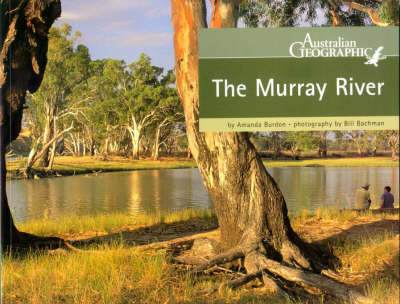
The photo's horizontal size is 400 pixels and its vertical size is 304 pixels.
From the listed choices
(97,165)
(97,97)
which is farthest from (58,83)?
(97,165)

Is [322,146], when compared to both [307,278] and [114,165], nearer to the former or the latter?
[114,165]

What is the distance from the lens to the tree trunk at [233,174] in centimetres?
575

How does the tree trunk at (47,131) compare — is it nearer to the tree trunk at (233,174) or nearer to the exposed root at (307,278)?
the tree trunk at (233,174)

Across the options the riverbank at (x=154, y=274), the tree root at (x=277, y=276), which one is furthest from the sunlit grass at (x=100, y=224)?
the tree root at (x=277, y=276)

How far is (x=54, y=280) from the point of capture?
193 inches

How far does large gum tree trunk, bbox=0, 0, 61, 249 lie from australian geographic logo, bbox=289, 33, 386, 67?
4786mm

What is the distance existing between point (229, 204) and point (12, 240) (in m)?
3.68

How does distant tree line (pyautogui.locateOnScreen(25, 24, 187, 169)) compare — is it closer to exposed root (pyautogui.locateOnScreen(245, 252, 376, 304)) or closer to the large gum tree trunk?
the large gum tree trunk

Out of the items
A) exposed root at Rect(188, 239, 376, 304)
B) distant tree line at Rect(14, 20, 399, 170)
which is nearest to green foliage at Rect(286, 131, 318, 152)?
distant tree line at Rect(14, 20, 399, 170)

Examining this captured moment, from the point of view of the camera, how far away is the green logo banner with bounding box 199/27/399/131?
3637mm

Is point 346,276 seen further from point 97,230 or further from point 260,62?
point 97,230

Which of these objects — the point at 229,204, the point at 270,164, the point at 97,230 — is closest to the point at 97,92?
the point at 270,164

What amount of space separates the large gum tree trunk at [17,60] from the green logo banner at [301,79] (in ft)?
14.0

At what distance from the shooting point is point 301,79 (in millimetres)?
3660
